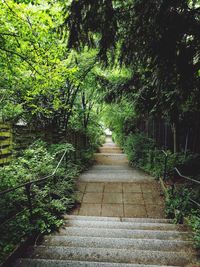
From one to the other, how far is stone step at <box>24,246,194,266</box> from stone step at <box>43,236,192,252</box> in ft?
0.74

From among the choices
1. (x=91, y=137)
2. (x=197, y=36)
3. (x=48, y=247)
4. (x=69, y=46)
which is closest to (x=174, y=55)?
(x=197, y=36)

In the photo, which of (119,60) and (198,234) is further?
(119,60)

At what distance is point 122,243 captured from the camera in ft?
9.94

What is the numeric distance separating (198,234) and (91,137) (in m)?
9.93

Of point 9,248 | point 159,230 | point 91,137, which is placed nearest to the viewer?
point 9,248

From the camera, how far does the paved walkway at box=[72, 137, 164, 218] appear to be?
4854 mm

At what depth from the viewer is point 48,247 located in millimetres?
2812

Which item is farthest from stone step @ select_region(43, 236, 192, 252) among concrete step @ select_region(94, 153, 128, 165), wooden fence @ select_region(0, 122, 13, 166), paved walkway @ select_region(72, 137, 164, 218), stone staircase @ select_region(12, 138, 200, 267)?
concrete step @ select_region(94, 153, 128, 165)

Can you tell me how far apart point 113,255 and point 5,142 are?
10.9 ft

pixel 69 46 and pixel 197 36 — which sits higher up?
pixel 197 36

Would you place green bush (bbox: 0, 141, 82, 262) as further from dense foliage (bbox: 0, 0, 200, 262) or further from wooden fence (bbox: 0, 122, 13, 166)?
wooden fence (bbox: 0, 122, 13, 166)

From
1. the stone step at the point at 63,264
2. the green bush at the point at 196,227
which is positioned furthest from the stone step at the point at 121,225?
the stone step at the point at 63,264

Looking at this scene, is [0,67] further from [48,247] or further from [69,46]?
[48,247]

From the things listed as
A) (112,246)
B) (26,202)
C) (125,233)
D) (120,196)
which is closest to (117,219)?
(125,233)
